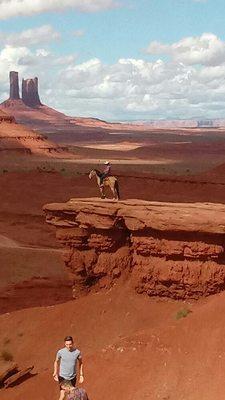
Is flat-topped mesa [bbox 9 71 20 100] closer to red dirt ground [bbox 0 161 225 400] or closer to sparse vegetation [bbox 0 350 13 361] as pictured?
red dirt ground [bbox 0 161 225 400]

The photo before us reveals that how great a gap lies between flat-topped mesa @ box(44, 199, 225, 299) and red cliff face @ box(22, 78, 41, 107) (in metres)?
170

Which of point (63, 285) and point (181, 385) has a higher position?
point (181, 385)

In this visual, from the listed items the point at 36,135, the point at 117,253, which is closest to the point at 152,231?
the point at 117,253

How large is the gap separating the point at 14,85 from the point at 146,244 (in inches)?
6792

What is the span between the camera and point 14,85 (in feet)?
590

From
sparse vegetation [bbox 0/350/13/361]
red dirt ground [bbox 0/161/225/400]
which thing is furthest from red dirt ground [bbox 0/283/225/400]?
sparse vegetation [bbox 0/350/13/361]

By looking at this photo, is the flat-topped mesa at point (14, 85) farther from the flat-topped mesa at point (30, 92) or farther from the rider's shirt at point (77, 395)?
the rider's shirt at point (77, 395)

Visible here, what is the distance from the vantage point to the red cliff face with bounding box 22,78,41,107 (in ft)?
595

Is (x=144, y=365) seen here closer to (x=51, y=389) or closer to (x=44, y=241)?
(x=51, y=389)

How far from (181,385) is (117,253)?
5.75 m

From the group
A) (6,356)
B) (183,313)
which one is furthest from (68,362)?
(6,356)

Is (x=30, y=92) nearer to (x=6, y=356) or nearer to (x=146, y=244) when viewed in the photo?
(x=146, y=244)

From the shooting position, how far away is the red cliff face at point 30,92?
181250 mm

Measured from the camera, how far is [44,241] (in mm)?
30562
